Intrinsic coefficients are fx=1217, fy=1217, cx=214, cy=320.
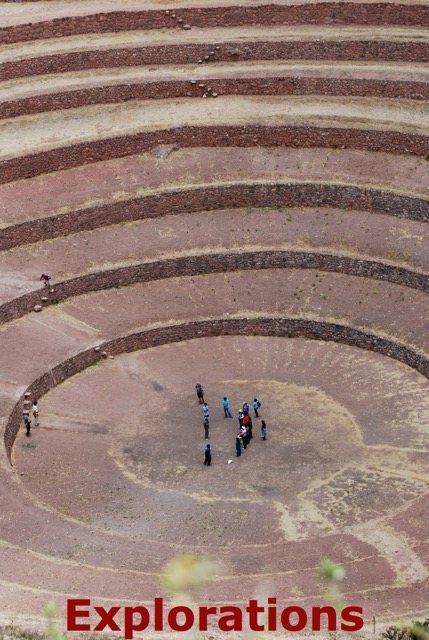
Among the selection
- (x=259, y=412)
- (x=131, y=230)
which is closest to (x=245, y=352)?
(x=259, y=412)

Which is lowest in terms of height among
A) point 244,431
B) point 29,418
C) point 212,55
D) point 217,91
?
point 244,431

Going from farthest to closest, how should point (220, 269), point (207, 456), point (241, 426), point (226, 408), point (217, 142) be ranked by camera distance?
point (217, 142) → point (220, 269) → point (226, 408) → point (241, 426) → point (207, 456)

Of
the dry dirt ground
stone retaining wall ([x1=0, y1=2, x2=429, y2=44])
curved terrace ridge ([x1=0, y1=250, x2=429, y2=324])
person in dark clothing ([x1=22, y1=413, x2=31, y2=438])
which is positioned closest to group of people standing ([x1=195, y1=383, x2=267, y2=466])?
the dry dirt ground

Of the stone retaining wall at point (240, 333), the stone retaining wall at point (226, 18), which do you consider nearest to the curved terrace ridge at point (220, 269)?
the stone retaining wall at point (240, 333)

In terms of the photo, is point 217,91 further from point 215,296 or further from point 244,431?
point 244,431

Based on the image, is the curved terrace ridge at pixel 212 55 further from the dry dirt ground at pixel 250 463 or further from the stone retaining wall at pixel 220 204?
the dry dirt ground at pixel 250 463

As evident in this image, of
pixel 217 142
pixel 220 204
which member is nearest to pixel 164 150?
pixel 217 142

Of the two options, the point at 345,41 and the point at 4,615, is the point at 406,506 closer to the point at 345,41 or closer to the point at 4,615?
the point at 4,615
